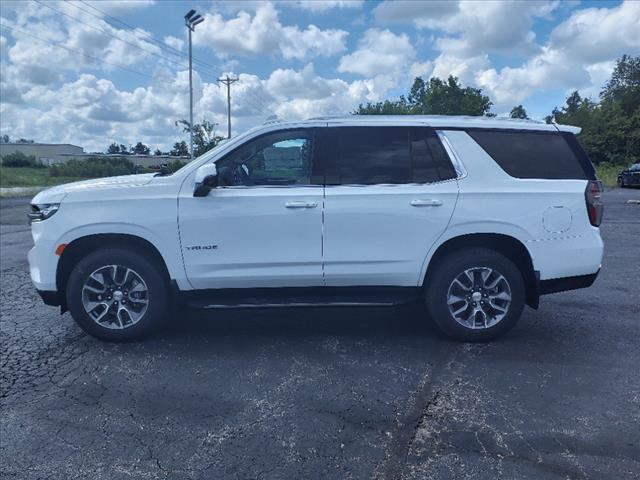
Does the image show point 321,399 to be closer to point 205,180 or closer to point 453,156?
point 205,180

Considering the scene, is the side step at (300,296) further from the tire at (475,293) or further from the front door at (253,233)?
the tire at (475,293)

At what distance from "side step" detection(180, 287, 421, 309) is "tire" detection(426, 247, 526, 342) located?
23 centimetres

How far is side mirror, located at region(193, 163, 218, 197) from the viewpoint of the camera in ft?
14.1

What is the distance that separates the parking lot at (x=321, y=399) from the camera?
113 inches

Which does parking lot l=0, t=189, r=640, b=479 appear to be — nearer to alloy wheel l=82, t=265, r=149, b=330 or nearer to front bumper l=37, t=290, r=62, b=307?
alloy wheel l=82, t=265, r=149, b=330

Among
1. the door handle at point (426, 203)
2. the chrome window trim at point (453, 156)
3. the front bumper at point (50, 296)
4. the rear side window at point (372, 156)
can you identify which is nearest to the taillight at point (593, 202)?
the chrome window trim at point (453, 156)

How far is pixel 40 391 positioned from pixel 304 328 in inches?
90.5

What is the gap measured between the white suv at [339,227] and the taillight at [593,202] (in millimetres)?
15

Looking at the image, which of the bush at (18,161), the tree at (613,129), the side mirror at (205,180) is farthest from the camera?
the bush at (18,161)

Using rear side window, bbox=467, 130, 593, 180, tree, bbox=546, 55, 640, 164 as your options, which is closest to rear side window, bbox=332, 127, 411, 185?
rear side window, bbox=467, 130, 593, 180

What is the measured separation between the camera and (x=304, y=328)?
510 cm

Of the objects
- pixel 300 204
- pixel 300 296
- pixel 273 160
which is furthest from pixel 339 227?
pixel 273 160

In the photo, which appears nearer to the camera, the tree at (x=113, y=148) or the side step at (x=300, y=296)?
the side step at (x=300, y=296)

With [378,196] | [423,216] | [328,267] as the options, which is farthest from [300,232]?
[423,216]
